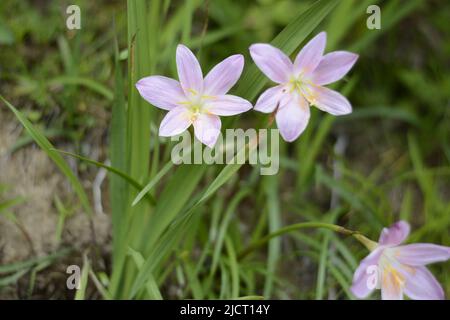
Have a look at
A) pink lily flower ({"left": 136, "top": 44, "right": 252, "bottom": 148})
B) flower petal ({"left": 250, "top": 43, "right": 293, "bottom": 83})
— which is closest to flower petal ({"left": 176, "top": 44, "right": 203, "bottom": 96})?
pink lily flower ({"left": 136, "top": 44, "right": 252, "bottom": 148})

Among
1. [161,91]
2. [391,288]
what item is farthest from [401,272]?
[161,91]

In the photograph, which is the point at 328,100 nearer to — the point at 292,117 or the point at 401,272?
the point at 292,117

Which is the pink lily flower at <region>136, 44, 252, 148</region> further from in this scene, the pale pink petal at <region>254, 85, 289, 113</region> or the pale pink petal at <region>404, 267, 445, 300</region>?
the pale pink petal at <region>404, 267, 445, 300</region>
